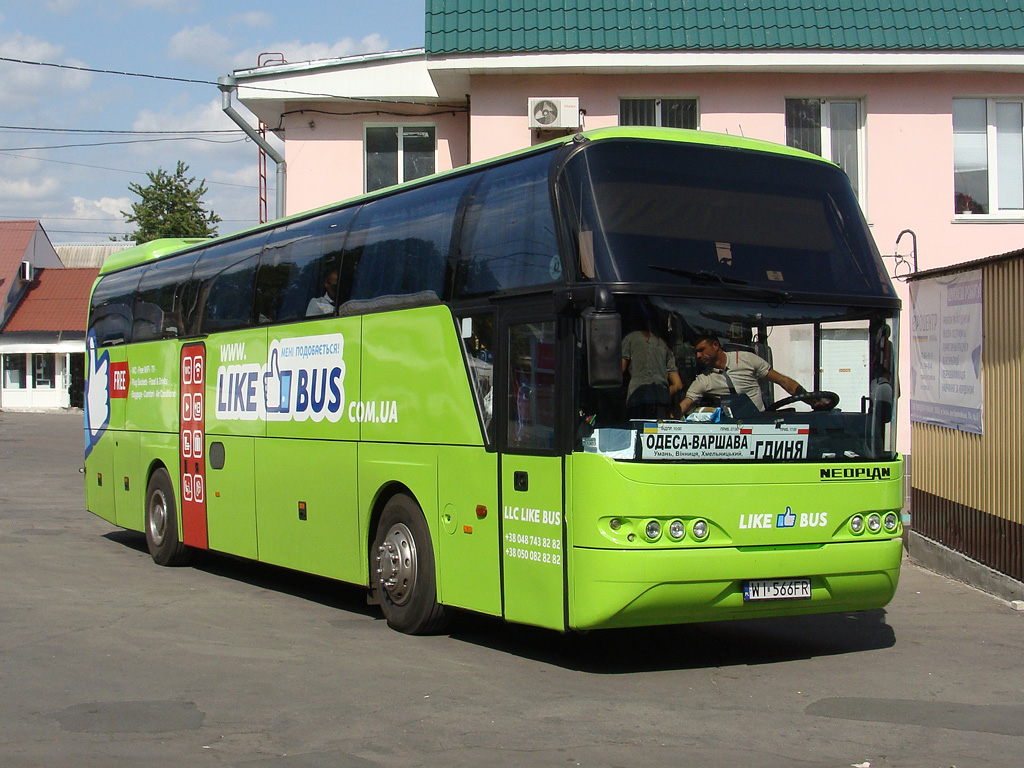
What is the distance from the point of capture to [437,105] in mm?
21266

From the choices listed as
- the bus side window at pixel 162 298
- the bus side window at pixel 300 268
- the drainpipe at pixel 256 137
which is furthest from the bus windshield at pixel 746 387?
the drainpipe at pixel 256 137

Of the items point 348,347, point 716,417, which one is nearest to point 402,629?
point 348,347

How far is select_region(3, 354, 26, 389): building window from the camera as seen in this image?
58469 millimetres

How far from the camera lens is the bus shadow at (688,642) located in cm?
846

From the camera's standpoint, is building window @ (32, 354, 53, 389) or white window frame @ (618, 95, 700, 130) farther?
building window @ (32, 354, 53, 389)

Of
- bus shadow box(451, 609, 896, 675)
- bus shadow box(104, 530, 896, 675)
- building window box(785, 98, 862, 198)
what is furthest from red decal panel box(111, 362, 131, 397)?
building window box(785, 98, 862, 198)

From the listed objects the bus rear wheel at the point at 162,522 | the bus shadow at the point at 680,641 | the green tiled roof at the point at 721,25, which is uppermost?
the green tiled roof at the point at 721,25

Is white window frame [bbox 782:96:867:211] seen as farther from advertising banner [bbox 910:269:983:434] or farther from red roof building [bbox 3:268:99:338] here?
red roof building [bbox 3:268:99:338]

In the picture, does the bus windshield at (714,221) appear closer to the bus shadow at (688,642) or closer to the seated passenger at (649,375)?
the seated passenger at (649,375)

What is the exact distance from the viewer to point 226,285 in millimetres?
12938

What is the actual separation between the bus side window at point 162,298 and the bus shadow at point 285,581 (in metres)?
2.81

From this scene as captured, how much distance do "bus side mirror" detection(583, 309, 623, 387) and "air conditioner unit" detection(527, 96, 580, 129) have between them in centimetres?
1188

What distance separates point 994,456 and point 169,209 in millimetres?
59682

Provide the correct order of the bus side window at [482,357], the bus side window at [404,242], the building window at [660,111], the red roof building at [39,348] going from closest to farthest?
the bus side window at [482,357] < the bus side window at [404,242] < the building window at [660,111] < the red roof building at [39,348]
